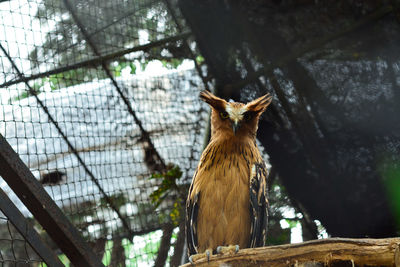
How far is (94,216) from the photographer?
4180 mm

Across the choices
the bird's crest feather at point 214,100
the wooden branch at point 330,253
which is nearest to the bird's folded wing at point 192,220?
the bird's crest feather at point 214,100

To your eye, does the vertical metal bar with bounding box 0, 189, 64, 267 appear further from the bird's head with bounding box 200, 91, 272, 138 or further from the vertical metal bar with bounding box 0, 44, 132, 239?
the bird's head with bounding box 200, 91, 272, 138

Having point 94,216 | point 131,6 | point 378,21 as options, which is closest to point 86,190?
point 94,216

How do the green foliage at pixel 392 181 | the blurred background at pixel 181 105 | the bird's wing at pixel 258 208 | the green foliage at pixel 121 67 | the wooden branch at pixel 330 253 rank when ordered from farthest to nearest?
the green foliage at pixel 121 67, the green foliage at pixel 392 181, the blurred background at pixel 181 105, the bird's wing at pixel 258 208, the wooden branch at pixel 330 253

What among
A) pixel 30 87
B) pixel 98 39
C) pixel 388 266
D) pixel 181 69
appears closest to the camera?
pixel 388 266

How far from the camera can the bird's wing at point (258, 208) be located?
3.12 m

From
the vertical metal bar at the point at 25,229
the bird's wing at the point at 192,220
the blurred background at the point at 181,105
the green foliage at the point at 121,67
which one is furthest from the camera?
the green foliage at the point at 121,67

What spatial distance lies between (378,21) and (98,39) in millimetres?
2138

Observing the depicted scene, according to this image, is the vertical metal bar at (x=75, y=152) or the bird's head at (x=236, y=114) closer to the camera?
the bird's head at (x=236, y=114)

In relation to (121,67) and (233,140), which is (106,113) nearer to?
(121,67)

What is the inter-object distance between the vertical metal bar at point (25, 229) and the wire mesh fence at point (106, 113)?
784mm

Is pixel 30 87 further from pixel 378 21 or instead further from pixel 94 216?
pixel 378 21

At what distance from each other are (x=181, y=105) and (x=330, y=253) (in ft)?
8.46

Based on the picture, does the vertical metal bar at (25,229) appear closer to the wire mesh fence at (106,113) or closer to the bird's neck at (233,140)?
the wire mesh fence at (106,113)
